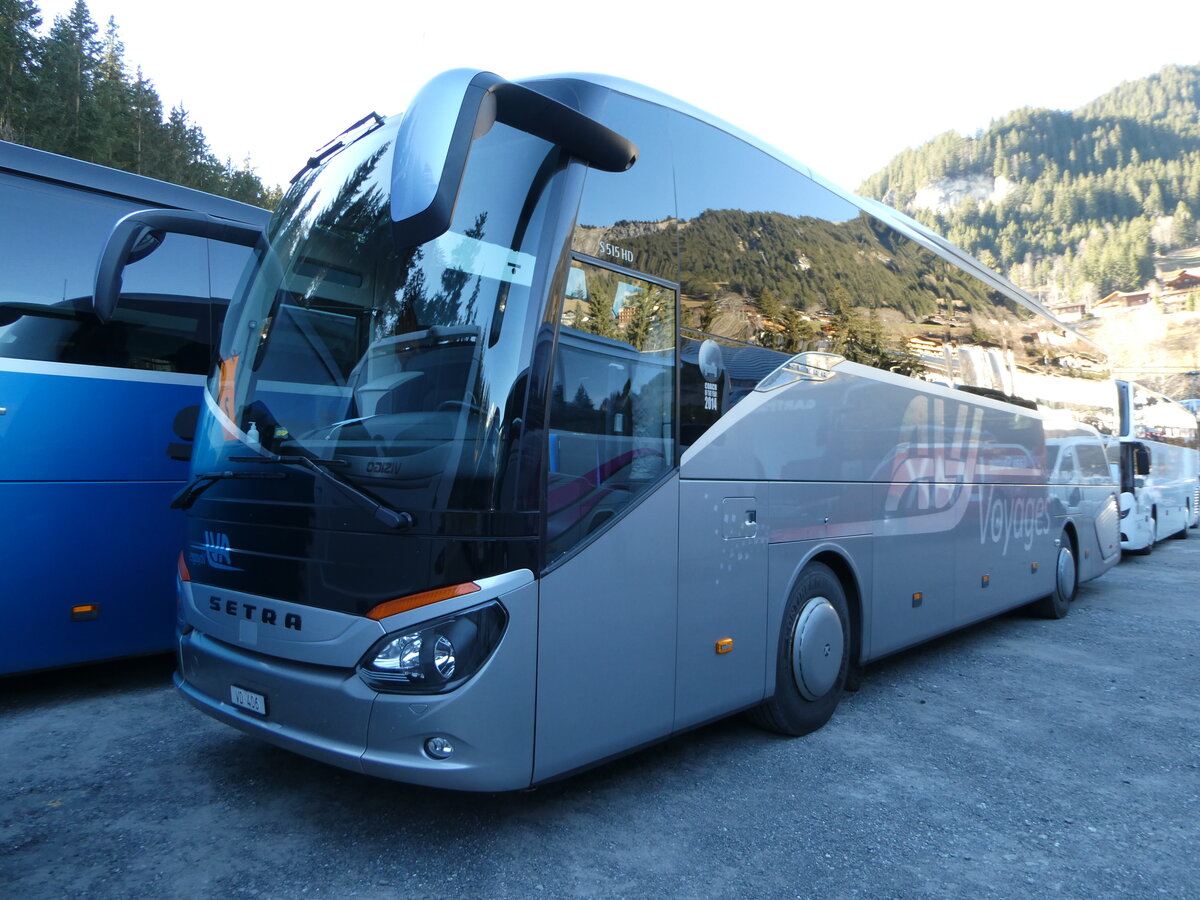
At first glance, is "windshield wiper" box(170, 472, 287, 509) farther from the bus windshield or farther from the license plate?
the license plate

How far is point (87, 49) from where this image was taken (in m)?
39.2

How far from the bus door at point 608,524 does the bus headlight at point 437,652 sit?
239mm

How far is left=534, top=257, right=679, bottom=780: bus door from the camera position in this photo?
336cm

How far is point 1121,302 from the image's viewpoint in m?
117

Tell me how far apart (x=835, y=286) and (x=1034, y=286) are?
471 ft

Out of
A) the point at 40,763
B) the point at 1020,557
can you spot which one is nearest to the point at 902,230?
the point at 1020,557

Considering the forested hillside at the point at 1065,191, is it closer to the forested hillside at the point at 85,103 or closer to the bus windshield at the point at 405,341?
the forested hillside at the point at 85,103

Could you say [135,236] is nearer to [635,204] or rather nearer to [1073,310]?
[635,204]

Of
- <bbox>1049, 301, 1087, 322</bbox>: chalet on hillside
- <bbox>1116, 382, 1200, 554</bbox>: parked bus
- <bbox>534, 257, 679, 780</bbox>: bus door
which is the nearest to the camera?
<bbox>534, 257, 679, 780</bbox>: bus door

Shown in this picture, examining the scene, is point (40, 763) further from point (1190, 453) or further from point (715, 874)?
point (1190, 453)

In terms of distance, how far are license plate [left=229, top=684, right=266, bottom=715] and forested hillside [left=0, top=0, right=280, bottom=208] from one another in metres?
32.6

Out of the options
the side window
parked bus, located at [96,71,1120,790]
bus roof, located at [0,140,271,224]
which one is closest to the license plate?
parked bus, located at [96,71,1120,790]

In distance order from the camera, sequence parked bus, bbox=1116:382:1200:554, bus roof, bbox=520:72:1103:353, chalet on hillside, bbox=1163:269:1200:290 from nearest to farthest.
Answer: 1. bus roof, bbox=520:72:1103:353
2. parked bus, bbox=1116:382:1200:554
3. chalet on hillside, bbox=1163:269:1200:290

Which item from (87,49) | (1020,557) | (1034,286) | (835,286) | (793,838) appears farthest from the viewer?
(1034,286)
